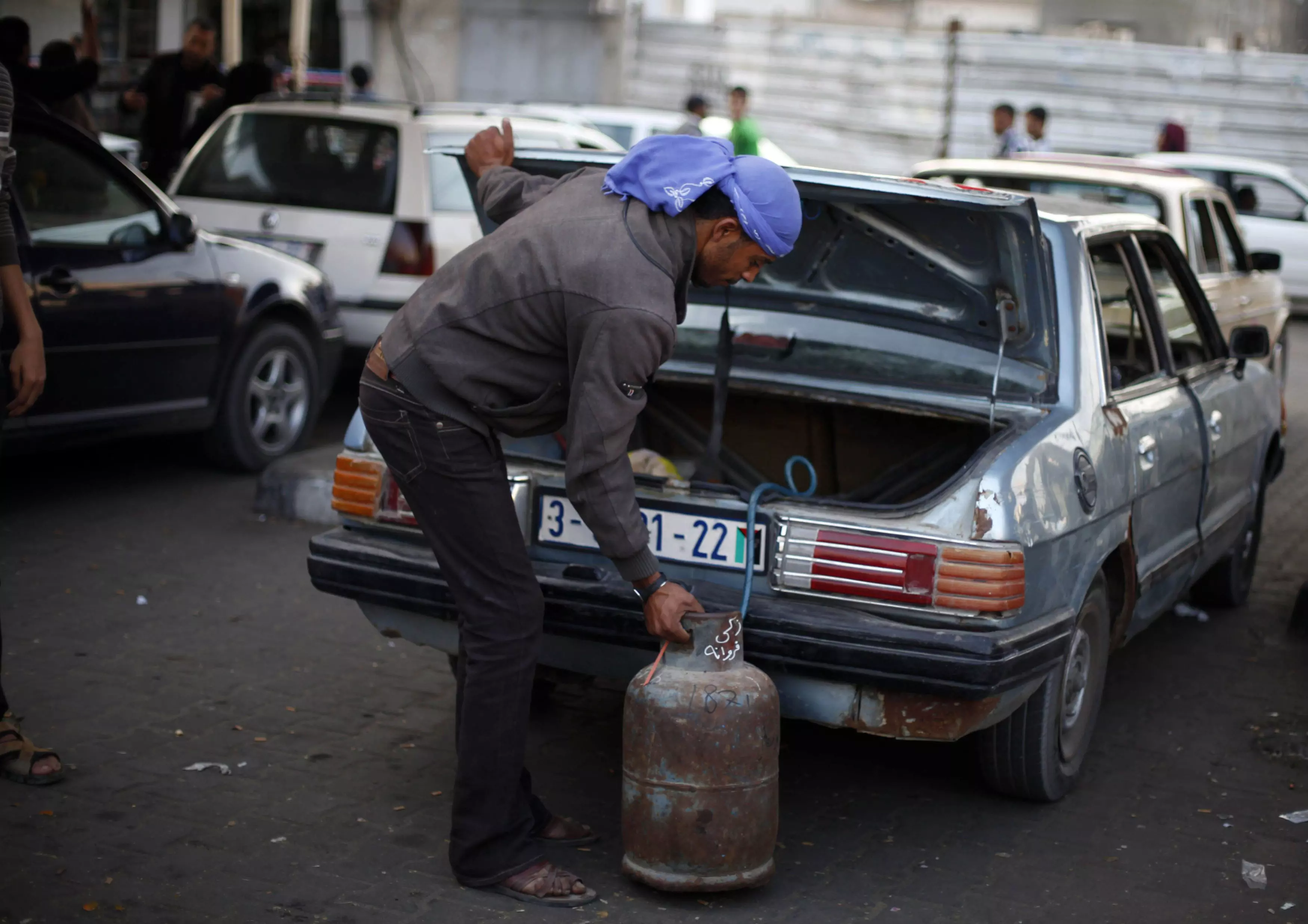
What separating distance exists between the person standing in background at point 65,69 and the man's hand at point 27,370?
5.31m

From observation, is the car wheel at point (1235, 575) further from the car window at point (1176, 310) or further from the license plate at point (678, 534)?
the license plate at point (678, 534)

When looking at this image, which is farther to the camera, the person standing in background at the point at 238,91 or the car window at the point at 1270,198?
the car window at the point at 1270,198

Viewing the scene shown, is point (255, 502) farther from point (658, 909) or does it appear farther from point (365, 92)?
point (365, 92)

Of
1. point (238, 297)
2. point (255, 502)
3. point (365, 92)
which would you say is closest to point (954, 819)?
point (255, 502)

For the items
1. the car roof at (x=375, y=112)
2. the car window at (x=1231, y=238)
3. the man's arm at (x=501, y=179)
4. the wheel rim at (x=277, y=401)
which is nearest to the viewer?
the man's arm at (x=501, y=179)

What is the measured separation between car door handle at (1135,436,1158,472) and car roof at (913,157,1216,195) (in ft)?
13.9

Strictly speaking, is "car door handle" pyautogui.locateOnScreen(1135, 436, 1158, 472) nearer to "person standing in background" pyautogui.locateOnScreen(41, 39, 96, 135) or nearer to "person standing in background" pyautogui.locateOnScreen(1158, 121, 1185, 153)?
"person standing in background" pyautogui.locateOnScreen(41, 39, 96, 135)

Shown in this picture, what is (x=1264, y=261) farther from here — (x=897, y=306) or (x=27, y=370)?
(x=27, y=370)

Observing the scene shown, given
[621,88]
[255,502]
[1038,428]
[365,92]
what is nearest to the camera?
[1038,428]

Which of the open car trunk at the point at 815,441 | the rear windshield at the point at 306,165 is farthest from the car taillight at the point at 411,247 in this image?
the open car trunk at the point at 815,441

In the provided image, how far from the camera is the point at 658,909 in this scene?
3391mm

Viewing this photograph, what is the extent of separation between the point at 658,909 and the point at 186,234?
4.32 meters

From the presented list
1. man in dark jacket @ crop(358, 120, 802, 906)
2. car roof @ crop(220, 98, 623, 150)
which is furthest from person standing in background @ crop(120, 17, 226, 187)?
man in dark jacket @ crop(358, 120, 802, 906)

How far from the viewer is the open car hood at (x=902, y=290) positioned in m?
3.96
